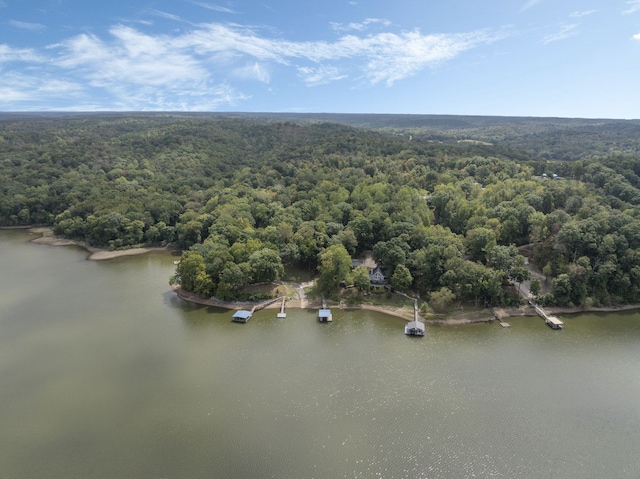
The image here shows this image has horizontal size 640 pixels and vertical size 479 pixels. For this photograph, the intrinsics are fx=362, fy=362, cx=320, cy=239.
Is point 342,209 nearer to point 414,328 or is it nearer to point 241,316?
point 241,316

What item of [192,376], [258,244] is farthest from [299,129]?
[192,376]

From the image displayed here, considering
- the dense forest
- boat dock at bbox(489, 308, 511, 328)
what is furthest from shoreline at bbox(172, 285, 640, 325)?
the dense forest

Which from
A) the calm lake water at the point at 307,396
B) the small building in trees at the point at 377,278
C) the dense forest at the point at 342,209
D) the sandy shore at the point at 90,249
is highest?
the dense forest at the point at 342,209

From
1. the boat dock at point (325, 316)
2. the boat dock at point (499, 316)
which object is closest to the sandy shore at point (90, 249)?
the boat dock at point (325, 316)

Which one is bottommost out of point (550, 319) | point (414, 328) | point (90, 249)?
point (90, 249)

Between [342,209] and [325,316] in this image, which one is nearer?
[325,316]

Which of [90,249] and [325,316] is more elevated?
[325,316]

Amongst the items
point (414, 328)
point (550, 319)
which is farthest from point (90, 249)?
point (550, 319)

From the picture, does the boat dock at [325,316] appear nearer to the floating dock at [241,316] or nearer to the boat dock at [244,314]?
the boat dock at [244,314]
